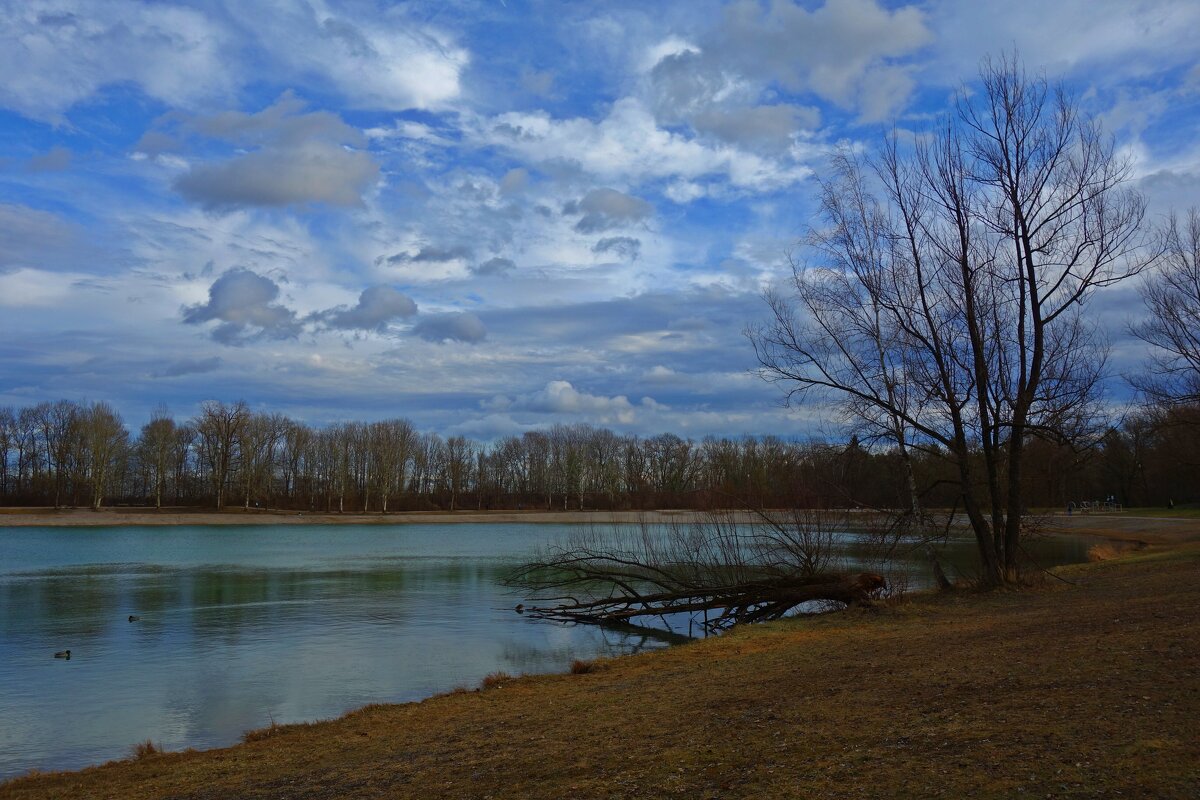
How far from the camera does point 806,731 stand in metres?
8.24

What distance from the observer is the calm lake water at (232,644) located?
14055 mm

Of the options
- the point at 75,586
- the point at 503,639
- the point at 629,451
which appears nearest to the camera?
the point at 503,639

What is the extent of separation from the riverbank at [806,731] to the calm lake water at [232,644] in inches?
113

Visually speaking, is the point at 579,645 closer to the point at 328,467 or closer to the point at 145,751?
the point at 145,751

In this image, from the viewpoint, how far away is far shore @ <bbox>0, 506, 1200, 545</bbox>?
5666 cm

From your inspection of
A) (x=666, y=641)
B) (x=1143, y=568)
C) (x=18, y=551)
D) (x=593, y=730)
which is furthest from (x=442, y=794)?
(x=18, y=551)

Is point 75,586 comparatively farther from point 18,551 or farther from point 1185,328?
point 1185,328

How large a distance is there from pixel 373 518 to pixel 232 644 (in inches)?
3141

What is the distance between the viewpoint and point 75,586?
3328 centimetres

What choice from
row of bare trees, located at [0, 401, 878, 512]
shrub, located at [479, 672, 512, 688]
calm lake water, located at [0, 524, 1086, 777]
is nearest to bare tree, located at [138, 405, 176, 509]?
row of bare trees, located at [0, 401, 878, 512]

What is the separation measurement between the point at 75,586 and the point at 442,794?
1273 inches

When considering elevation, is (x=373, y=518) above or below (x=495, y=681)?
below

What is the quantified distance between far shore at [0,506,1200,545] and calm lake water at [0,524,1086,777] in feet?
59.8

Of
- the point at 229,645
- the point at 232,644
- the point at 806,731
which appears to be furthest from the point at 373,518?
the point at 806,731
